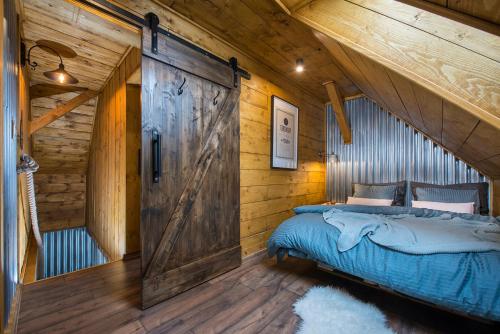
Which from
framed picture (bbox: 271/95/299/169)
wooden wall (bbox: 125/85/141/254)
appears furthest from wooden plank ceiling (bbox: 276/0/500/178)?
wooden wall (bbox: 125/85/141/254)

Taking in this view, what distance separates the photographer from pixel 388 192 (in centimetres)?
311

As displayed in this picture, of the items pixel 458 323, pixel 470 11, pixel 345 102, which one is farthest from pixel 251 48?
pixel 458 323

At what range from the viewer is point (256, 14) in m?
1.92

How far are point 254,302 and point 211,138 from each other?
149 centimetres

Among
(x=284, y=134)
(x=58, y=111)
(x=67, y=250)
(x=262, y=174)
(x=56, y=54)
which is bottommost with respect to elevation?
(x=67, y=250)

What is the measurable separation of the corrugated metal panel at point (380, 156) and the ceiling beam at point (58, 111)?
408 cm

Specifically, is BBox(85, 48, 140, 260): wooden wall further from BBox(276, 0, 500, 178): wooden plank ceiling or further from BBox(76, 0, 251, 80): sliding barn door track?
BBox(276, 0, 500, 178): wooden plank ceiling

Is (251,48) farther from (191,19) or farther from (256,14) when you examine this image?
(191,19)

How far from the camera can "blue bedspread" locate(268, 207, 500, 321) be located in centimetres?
112

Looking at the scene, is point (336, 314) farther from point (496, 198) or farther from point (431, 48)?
point (496, 198)

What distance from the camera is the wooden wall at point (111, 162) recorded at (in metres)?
2.58

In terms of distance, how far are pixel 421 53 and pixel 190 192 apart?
1.83m

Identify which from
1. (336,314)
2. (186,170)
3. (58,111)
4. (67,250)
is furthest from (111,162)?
(336,314)

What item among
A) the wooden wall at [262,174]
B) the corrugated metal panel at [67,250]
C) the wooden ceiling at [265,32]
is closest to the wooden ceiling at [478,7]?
the wooden ceiling at [265,32]
